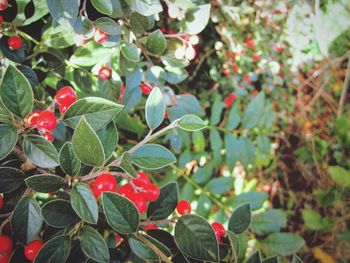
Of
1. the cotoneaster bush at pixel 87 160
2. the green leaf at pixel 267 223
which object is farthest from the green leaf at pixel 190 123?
the green leaf at pixel 267 223

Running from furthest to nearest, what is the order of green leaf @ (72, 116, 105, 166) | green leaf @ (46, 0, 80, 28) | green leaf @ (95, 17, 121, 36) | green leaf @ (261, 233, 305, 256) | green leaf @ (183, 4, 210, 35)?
green leaf @ (261, 233, 305, 256) → green leaf @ (183, 4, 210, 35) → green leaf @ (95, 17, 121, 36) → green leaf @ (46, 0, 80, 28) → green leaf @ (72, 116, 105, 166)

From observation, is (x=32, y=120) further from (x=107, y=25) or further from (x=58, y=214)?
(x=107, y=25)

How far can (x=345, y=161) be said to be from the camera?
2035 mm

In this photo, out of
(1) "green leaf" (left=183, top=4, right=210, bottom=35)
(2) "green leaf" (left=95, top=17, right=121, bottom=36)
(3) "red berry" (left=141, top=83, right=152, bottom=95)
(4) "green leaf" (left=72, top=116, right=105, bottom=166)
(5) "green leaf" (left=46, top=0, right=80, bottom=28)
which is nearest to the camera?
(4) "green leaf" (left=72, top=116, right=105, bottom=166)

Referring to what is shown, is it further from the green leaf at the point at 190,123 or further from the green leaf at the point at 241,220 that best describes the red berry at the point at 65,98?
the green leaf at the point at 241,220

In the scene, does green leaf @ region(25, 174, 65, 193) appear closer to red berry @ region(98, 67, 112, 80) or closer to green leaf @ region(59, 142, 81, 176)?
green leaf @ region(59, 142, 81, 176)

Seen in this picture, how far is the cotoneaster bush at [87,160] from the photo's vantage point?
1.74 feet

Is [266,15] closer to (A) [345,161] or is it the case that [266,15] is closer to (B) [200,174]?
(A) [345,161]

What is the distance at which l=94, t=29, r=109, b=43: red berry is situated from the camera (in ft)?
2.46

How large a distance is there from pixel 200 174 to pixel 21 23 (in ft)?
2.91

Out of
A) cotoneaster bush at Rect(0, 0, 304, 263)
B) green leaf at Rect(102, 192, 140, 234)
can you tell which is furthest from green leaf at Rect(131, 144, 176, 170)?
green leaf at Rect(102, 192, 140, 234)

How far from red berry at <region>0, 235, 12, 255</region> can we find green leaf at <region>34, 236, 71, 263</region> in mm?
93

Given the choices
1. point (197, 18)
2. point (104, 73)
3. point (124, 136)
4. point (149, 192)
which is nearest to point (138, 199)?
point (149, 192)

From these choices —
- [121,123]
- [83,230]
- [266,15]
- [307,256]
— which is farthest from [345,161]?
[83,230]
